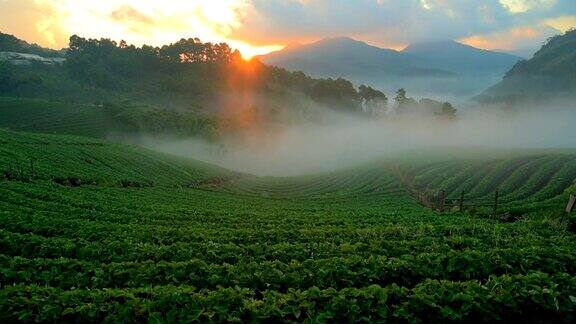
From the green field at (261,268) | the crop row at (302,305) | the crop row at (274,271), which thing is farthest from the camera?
the crop row at (274,271)

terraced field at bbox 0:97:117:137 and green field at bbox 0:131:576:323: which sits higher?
green field at bbox 0:131:576:323

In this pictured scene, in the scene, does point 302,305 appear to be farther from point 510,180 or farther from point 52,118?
point 52,118

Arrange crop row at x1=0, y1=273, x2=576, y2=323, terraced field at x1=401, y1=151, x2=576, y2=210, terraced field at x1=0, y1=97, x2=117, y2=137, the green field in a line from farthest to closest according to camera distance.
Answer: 1. terraced field at x1=0, y1=97, x2=117, y2=137
2. terraced field at x1=401, y1=151, x2=576, y2=210
3. the green field
4. crop row at x1=0, y1=273, x2=576, y2=323

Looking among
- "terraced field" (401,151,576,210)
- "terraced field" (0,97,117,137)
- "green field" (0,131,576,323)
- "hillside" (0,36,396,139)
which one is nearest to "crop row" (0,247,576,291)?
"green field" (0,131,576,323)

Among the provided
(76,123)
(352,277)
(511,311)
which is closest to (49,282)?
(352,277)

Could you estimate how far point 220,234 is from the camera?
18.8 metres

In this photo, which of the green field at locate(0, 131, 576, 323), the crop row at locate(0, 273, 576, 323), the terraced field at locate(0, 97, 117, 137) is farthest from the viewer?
the terraced field at locate(0, 97, 117, 137)

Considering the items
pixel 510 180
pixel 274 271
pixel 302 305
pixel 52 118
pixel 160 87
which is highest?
pixel 160 87

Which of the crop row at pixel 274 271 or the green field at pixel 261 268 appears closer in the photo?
the green field at pixel 261 268

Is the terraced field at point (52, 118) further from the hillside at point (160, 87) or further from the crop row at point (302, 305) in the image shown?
the crop row at point (302, 305)

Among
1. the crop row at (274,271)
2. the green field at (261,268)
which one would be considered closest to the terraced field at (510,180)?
the green field at (261,268)

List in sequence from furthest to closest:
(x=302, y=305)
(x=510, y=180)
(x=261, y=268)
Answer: (x=510, y=180) → (x=261, y=268) → (x=302, y=305)

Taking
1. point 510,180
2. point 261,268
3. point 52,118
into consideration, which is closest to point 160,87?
point 52,118

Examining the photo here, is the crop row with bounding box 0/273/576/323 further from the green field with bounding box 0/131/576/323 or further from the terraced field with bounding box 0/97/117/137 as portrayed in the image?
the terraced field with bounding box 0/97/117/137
